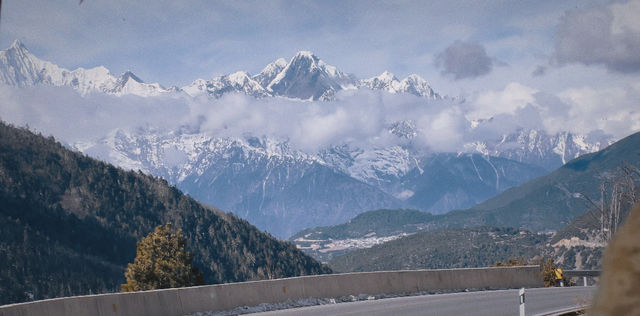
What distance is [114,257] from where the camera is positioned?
546ft

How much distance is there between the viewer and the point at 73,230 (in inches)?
6545

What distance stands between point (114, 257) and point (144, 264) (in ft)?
370

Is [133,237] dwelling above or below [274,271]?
→ above

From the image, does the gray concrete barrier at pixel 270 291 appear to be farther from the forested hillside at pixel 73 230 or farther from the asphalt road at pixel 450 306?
the forested hillside at pixel 73 230

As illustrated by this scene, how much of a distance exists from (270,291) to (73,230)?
152780 millimetres

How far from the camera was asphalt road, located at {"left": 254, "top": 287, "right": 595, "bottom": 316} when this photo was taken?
21797 mm

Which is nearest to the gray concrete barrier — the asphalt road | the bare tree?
the asphalt road

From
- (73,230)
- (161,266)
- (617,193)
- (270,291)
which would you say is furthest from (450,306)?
(73,230)

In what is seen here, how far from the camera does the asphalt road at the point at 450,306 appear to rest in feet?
71.5

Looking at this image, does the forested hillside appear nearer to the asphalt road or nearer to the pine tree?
the pine tree

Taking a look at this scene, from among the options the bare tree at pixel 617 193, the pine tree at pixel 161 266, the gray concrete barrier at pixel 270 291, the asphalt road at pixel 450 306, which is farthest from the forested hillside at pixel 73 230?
the asphalt road at pixel 450 306

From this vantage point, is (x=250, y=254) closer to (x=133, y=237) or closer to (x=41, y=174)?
(x=133, y=237)

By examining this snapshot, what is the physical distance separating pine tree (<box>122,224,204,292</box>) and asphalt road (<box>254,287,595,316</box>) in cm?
3338

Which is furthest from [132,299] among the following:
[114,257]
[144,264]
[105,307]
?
[114,257]
